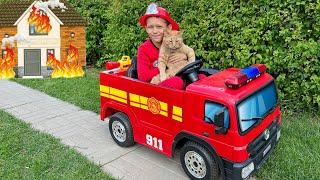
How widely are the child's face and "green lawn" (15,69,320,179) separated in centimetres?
193

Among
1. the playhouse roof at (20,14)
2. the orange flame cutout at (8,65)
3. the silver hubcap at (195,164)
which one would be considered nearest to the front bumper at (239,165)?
the silver hubcap at (195,164)

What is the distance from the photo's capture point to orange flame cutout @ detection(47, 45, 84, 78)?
706cm

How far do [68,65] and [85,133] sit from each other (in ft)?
8.12

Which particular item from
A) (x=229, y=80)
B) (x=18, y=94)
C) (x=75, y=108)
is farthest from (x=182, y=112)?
(x=18, y=94)

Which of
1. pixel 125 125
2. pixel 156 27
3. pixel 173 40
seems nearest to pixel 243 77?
pixel 173 40

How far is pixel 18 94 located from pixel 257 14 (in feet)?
14.3

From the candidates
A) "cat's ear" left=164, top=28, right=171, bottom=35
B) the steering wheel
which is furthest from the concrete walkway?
"cat's ear" left=164, top=28, right=171, bottom=35

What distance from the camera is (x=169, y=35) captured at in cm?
415

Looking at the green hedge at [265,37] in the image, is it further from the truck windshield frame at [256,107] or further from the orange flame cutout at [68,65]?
the orange flame cutout at [68,65]

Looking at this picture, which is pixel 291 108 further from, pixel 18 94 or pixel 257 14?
pixel 18 94

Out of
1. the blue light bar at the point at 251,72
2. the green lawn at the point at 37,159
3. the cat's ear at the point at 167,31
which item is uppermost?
the cat's ear at the point at 167,31

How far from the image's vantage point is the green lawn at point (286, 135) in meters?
3.93

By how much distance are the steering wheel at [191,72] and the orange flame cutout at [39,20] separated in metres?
3.76

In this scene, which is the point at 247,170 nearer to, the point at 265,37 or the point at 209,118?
the point at 209,118
